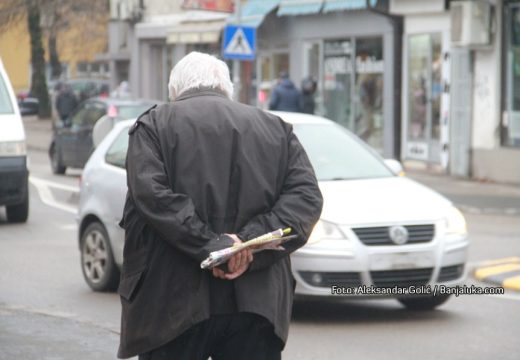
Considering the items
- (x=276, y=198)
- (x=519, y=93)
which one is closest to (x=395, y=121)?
A: (x=519, y=93)

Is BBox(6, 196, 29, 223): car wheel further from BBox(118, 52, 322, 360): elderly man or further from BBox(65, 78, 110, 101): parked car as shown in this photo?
BBox(65, 78, 110, 101): parked car

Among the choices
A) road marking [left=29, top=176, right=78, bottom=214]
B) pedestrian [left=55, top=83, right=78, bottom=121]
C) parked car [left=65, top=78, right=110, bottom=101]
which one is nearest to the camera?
road marking [left=29, top=176, right=78, bottom=214]

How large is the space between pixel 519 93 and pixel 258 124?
57.6 ft

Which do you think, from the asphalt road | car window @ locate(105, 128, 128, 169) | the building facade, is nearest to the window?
the building facade

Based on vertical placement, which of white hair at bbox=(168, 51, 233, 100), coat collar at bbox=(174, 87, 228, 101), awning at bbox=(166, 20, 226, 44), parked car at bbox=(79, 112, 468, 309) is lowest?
parked car at bbox=(79, 112, 468, 309)

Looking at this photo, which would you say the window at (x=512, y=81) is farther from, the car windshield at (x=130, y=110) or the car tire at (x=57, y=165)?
the car tire at (x=57, y=165)

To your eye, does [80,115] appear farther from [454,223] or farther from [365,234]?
[365,234]

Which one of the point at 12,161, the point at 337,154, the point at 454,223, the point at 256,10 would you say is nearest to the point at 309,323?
the point at 454,223

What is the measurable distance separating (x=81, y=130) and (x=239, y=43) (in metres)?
3.64

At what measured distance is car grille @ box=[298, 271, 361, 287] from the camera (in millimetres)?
8500

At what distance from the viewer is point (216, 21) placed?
33062 millimetres

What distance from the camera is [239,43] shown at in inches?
843

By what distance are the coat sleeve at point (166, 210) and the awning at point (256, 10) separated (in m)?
24.4

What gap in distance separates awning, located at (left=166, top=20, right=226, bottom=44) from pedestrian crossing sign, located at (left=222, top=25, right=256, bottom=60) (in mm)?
10756
